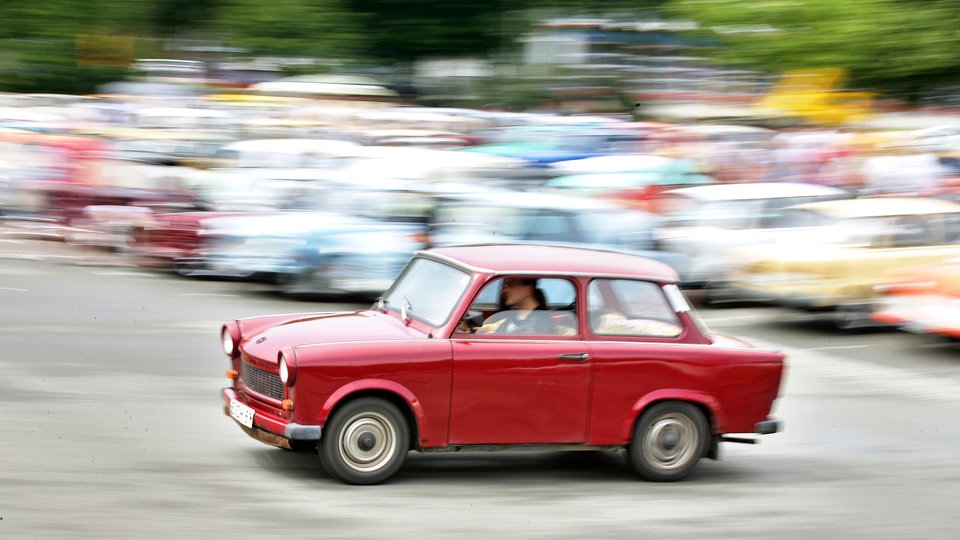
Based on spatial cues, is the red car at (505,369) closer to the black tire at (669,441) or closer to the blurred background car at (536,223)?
the black tire at (669,441)

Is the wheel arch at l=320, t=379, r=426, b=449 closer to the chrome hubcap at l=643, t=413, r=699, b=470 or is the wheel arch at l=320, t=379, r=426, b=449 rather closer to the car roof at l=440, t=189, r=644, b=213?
the chrome hubcap at l=643, t=413, r=699, b=470

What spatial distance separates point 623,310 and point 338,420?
77.0 inches

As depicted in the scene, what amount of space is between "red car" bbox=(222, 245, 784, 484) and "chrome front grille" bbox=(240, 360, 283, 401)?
1 centimetres

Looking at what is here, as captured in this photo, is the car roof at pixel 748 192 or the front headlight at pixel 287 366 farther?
the car roof at pixel 748 192

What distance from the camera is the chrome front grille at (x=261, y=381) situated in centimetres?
742

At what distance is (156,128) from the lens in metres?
22.7

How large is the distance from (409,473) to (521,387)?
938mm

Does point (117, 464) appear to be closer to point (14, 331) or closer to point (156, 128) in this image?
point (14, 331)

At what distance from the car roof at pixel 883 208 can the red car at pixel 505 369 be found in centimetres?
812

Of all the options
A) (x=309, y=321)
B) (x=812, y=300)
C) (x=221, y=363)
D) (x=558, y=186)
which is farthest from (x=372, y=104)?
(x=309, y=321)

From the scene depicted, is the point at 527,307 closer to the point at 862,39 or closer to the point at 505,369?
the point at 505,369

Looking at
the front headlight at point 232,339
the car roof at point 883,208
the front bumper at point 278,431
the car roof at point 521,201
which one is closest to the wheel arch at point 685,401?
the front bumper at point 278,431

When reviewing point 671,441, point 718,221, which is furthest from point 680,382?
point 718,221

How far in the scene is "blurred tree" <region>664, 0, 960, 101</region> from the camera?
116ft
